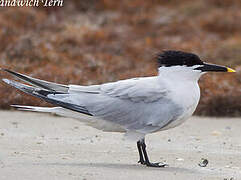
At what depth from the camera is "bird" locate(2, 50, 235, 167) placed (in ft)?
18.1

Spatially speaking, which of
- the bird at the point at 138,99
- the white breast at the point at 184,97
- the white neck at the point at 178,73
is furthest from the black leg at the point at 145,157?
the white neck at the point at 178,73

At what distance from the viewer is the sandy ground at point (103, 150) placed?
4.95 m

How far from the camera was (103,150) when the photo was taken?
6.20 m

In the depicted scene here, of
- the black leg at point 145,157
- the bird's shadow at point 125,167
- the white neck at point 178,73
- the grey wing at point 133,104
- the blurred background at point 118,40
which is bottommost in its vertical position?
the bird's shadow at point 125,167

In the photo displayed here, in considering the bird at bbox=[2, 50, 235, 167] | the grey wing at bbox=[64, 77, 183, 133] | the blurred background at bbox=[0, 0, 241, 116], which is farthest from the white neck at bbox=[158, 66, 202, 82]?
the blurred background at bbox=[0, 0, 241, 116]

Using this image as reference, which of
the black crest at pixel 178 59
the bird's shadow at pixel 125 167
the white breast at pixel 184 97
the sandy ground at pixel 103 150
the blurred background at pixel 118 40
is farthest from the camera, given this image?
the blurred background at pixel 118 40

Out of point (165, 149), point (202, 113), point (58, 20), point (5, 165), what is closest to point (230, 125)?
point (202, 113)

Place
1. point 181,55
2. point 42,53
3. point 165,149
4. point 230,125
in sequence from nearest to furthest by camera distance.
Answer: point 181,55, point 165,149, point 230,125, point 42,53

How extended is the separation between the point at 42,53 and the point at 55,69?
106cm

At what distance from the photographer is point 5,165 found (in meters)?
5.01

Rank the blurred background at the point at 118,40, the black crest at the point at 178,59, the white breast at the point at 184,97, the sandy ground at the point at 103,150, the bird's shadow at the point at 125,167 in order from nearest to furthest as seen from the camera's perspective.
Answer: the sandy ground at the point at 103,150 < the bird's shadow at the point at 125,167 < the white breast at the point at 184,97 < the black crest at the point at 178,59 < the blurred background at the point at 118,40

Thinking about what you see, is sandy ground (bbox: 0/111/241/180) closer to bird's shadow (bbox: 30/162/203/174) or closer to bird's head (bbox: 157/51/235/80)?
bird's shadow (bbox: 30/162/203/174)

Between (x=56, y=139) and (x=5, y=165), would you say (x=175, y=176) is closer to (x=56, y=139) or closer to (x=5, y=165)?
(x=5, y=165)

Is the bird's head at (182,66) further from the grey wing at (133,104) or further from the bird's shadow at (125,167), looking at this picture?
the bird's shadow at (125,167)
